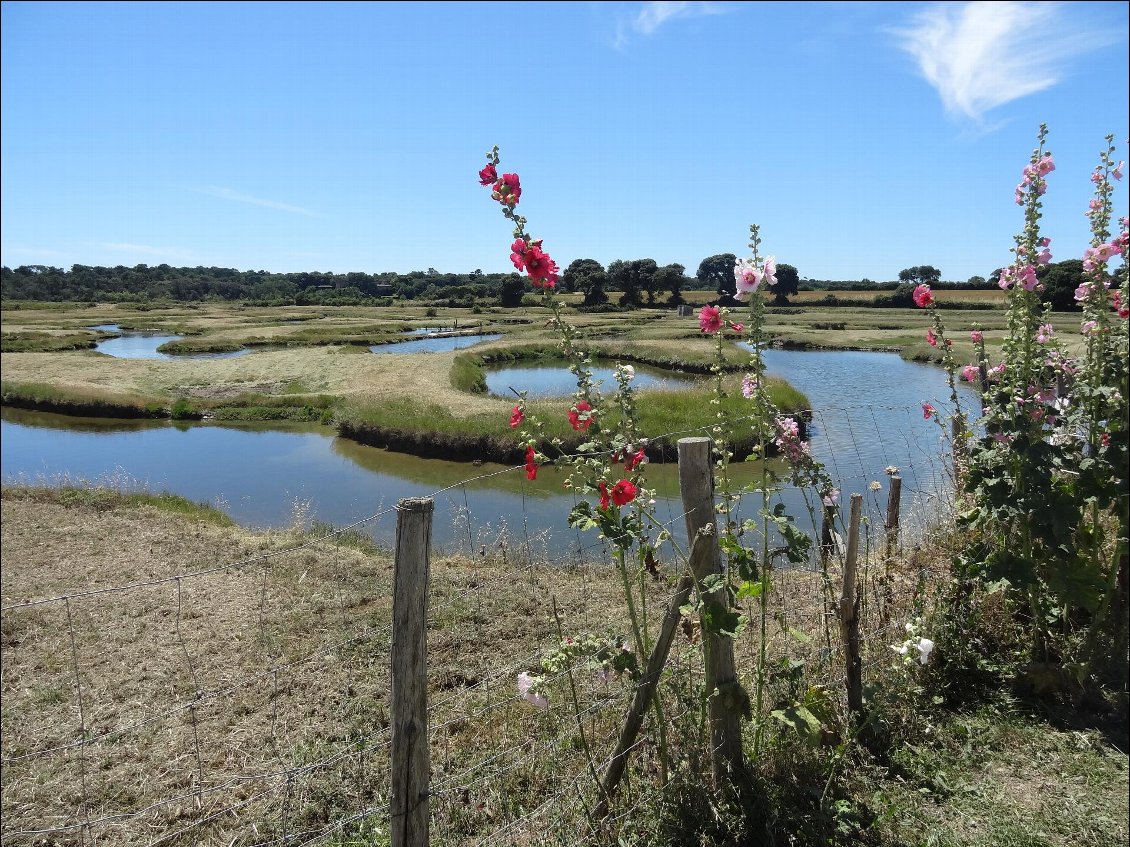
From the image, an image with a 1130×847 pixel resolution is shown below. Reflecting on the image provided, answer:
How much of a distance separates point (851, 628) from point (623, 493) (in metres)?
1.48

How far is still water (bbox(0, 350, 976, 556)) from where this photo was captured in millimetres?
10547

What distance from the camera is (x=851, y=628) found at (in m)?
3.36

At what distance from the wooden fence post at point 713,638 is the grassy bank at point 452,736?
12cm

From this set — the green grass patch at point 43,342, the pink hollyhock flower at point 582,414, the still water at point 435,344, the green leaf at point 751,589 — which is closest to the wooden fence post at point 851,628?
the green leaf at point 751,589

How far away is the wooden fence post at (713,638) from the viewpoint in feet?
8.82

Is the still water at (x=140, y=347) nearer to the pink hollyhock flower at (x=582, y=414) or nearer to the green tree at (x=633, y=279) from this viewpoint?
the pink hollyhock flower at (x=582, y=414)

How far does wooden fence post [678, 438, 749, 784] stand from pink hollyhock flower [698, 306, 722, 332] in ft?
1.53

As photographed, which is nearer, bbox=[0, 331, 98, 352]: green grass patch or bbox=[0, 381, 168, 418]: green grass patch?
bbox=[0, 381, 168, 418]: green grass patch

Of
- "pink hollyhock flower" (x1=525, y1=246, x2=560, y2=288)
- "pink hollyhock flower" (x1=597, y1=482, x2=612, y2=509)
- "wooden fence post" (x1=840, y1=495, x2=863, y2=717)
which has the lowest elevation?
"wooden fence post" (x1=840, y1=495, x2=863, y2=717)

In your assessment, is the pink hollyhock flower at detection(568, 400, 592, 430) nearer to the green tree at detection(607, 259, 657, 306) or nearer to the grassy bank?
the grassy bank

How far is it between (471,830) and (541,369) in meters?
33.6

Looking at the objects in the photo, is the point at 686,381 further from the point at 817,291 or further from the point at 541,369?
the point at 817,291

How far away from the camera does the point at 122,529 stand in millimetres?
10094

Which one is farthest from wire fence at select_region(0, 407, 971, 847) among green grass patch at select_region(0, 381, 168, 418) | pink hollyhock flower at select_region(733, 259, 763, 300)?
green grass patch at select_region(0, 381, 168, 418)
